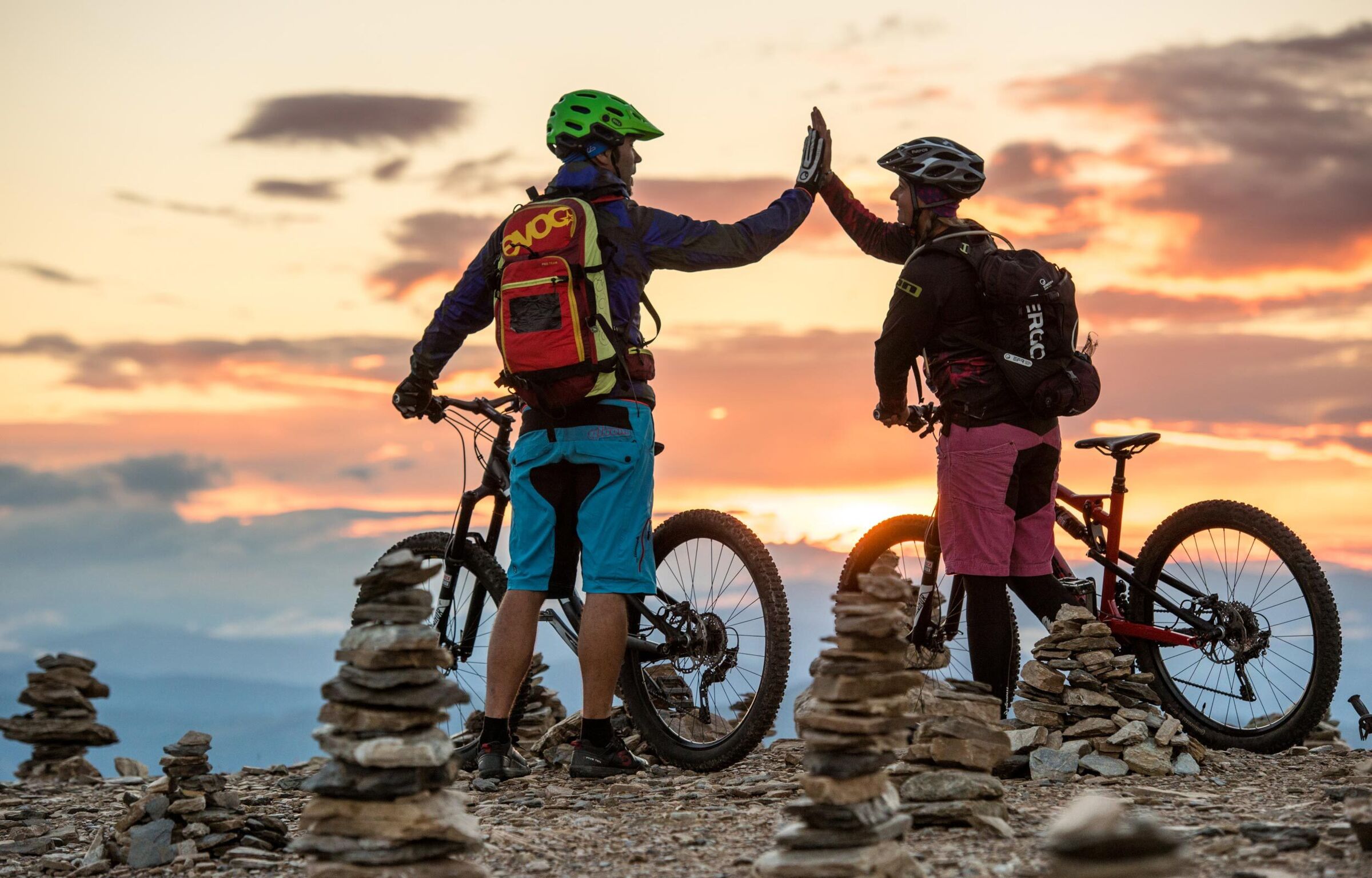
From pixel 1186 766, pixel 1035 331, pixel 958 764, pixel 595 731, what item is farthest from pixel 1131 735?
pixel 595 731

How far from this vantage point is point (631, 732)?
375 inches

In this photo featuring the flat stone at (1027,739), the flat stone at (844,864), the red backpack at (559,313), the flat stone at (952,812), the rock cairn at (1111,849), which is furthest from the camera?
the flat stone at (1027,739)

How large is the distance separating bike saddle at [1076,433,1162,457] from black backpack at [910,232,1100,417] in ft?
5.45

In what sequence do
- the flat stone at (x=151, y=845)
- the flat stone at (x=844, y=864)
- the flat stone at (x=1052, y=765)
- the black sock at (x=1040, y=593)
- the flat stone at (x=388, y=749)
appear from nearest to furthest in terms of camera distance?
1. the flat stone at (x=844, y=864)
2. the flat stone at (x=388, y=749)
3. the flat stone at (x=151, y=845)
4. the flat stone at (x=1052, y=765)
5. the black sock at (x=1040, y=593)

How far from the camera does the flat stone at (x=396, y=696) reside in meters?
5.74

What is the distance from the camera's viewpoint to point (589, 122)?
818cm

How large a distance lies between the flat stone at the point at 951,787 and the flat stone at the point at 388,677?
101 inches

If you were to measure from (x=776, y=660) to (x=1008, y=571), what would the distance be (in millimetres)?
1527

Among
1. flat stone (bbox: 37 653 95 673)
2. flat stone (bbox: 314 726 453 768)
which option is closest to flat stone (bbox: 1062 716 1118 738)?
flat stone (bbox: 314 726 453 768)

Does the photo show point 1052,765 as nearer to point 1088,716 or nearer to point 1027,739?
point 1027,739

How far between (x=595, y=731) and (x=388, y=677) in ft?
8.96

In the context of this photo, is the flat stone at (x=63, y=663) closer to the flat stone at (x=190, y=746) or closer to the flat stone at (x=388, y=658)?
the flat stone at (x=190, y=746)

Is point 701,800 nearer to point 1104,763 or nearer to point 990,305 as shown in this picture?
point 1104,763

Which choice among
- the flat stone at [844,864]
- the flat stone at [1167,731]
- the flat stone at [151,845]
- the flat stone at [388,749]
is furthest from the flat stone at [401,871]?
the flat stone at [1167,731]
